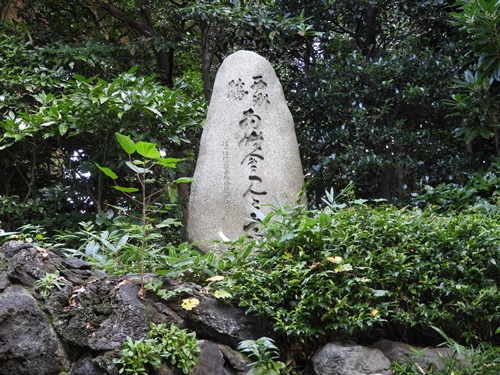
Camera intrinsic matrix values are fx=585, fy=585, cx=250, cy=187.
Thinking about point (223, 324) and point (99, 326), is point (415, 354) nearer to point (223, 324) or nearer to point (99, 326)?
point (223, 324)

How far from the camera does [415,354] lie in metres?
3.35

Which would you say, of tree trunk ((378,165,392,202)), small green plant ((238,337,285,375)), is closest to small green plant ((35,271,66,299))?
small green plant ((238,337,285,375))

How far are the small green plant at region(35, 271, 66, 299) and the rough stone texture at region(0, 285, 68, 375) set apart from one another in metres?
0.08

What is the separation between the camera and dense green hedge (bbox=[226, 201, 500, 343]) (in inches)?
133

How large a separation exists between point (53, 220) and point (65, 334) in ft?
8.78

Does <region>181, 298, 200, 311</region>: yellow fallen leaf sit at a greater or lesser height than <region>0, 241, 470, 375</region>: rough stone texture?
greater

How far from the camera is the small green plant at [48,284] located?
3.29 meters

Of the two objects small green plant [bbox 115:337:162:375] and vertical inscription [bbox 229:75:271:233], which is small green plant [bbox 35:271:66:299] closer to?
small green plant [bbox 115:337:162:375]

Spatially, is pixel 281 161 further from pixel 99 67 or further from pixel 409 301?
pixel 99 67

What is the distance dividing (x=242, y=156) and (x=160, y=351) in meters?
2.40

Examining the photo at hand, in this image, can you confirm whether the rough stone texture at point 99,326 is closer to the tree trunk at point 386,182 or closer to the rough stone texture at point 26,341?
the rough stone texture at point 26,341

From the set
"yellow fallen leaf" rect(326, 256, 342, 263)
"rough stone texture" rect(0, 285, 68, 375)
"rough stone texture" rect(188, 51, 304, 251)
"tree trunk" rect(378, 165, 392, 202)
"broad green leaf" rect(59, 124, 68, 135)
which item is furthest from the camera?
"tree trunk" rect(378, 165, 392, 202)

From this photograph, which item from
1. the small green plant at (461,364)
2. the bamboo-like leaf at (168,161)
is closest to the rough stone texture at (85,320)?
the bamboo-like leaf at (168,161)

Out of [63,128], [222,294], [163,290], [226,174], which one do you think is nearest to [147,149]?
[163,290]
